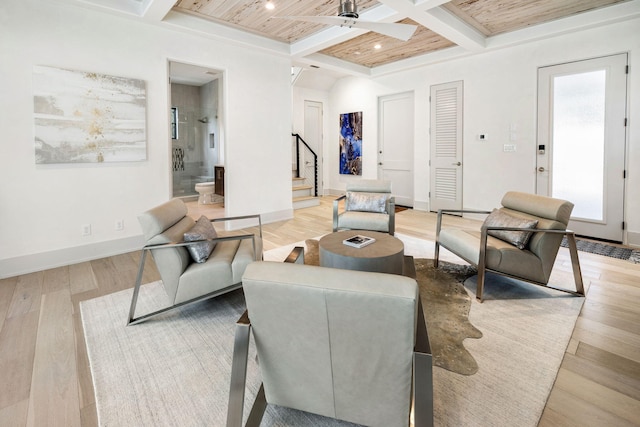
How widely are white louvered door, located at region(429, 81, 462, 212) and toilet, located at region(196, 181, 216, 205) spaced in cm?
497

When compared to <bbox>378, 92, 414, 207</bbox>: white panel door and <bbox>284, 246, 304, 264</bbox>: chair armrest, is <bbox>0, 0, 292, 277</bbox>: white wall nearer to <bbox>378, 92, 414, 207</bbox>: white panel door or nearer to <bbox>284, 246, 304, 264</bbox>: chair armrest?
<bbox>284, 246, 304, 264</bbox>: chair armrest

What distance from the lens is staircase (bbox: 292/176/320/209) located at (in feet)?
23.8

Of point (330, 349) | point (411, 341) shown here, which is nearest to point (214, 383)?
point (330, 349)

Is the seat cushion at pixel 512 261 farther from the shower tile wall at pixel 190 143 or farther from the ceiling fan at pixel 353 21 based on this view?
the shower tile wall at pixel 190 143

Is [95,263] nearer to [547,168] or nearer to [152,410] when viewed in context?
[152,410]

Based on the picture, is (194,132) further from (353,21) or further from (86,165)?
(353,21)

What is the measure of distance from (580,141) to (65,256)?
6834 millimetres

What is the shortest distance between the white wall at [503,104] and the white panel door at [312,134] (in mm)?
2083

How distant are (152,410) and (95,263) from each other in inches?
112

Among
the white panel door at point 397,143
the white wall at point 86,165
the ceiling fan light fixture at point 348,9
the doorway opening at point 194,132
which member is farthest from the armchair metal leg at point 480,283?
the doorway opening at point 194,132

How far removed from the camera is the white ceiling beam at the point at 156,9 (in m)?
3.67

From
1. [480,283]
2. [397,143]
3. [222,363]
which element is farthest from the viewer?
[397,143]

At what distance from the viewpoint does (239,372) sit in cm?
136

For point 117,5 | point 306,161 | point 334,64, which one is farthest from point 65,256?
point 306,161
